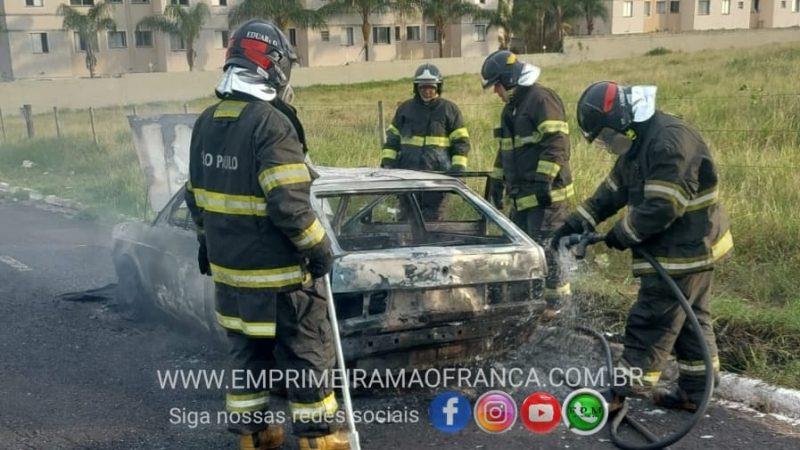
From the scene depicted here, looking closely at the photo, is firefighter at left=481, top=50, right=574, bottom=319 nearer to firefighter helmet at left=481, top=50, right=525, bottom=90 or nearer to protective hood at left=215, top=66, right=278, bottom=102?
firefighter helmet at left=481, top=50, right=525, bottom=90

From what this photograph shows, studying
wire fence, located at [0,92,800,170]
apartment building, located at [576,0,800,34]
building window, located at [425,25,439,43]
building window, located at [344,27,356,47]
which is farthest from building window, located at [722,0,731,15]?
wire fence, located at [0,92,800,170]

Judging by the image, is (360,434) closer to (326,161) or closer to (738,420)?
(738,420)

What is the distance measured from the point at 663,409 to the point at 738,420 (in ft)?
1.27

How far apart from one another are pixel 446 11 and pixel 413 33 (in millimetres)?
6379

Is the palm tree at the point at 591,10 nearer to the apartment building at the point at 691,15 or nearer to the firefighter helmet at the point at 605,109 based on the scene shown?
the apartment building at the point at 691,15

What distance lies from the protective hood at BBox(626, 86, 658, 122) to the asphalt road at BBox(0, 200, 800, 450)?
1.59 metres

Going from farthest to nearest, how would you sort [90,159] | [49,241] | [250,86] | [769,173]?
[90,159] → [49,241] → [769,173] → [250,86]

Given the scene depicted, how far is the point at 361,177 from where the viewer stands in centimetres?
501

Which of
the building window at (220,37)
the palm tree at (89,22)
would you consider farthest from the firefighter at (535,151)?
the building window at (220,37)

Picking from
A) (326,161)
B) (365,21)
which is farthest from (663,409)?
(365,21)

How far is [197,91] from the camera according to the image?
3922cm

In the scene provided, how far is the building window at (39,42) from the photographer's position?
4503cm

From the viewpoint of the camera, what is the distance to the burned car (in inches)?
170

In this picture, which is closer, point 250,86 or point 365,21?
point 250,86
